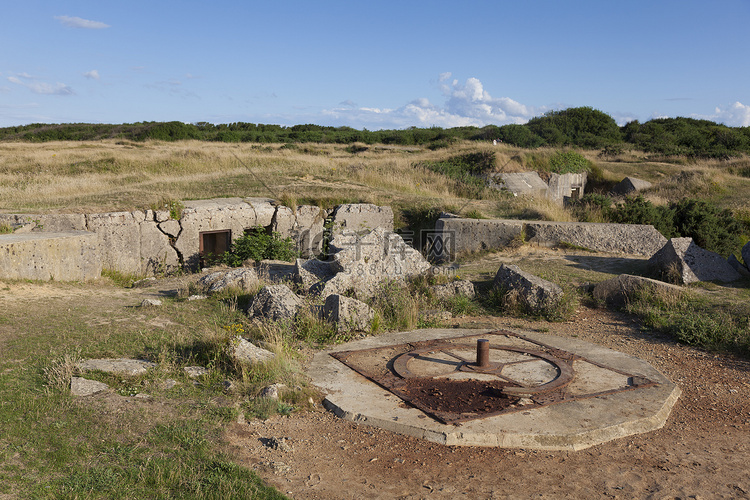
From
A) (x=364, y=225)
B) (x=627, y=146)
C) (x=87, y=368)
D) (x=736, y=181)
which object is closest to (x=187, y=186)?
(x=364, y=225)

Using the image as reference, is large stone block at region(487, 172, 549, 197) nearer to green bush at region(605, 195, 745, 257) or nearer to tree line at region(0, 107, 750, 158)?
green bush at region(605, 195, 745, 257)

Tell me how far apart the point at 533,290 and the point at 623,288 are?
1333 mm

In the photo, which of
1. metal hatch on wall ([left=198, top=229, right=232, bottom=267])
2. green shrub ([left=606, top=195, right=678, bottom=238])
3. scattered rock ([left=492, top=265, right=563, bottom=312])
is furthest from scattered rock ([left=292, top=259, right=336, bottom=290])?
green shrub ([left=606, top=195, right=678, bottom=238])

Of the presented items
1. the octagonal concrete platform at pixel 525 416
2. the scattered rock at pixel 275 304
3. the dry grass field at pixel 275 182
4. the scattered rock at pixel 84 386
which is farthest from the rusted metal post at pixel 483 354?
the dry grass field at pixel 275 182

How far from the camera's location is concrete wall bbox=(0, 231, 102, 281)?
25.4 ft

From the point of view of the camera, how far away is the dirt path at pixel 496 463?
3.37 metres

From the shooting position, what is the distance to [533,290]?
7582 mm

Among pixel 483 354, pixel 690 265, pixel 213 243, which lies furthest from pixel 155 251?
pixel 690 265

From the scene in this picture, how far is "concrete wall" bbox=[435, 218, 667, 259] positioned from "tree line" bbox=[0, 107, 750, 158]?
22980 mm

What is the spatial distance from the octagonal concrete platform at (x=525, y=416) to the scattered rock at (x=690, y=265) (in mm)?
3591

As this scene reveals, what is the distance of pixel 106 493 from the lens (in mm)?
3109

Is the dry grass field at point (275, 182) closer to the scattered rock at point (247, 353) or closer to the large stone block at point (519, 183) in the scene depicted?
the large stone block at point (519, 183)

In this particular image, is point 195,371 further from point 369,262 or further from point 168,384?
point 369,262

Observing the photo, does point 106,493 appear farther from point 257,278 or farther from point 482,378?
point 257,278
